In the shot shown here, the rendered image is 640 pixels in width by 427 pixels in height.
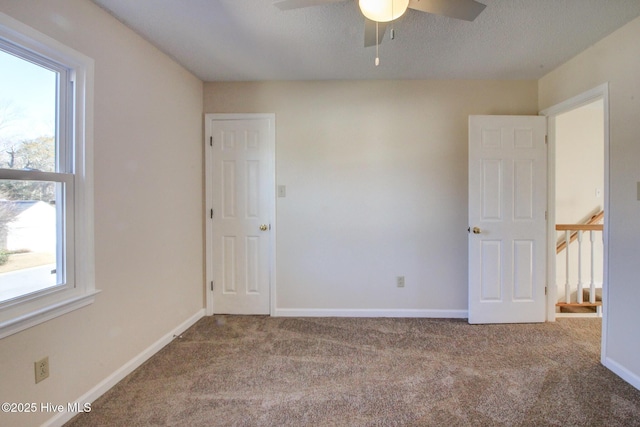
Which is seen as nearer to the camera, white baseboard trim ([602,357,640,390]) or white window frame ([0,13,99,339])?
white window frame ([0,13,99,339])

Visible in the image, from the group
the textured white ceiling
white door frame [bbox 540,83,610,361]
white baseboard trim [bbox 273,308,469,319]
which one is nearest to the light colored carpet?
white baseboard trim [bbox 273,308,469,319]

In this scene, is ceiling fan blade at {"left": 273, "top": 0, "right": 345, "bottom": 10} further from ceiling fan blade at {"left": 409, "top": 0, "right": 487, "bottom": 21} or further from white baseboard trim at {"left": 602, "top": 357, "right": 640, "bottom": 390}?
white baseboard trim at {"left": 602, "top": 357, "right": 640, "bottom": 390}

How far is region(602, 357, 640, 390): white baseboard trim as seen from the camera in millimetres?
1813

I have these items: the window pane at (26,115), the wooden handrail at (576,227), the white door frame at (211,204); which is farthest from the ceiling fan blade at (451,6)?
the wooden handrail at (576,227)

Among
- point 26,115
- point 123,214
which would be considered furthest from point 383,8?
point 123,214

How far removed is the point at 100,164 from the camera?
1.75 meters

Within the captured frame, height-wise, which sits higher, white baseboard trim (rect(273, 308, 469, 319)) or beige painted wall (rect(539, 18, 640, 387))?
beige painted wall (rect(539, 18, 640, 387))

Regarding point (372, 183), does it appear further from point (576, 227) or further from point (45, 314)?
point (45, 314)

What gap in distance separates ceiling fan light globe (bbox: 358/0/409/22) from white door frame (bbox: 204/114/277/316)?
1596 mm

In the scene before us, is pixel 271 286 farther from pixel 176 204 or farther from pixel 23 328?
pixel 23 328

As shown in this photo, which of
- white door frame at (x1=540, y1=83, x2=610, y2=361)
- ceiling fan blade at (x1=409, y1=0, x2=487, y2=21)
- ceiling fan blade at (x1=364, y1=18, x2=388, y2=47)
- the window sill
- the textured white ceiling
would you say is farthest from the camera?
white door frame at (x1=540, y1=83, x2=610, y2=361)

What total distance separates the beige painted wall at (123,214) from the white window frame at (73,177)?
2.4 inches

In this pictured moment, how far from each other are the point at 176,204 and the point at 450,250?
263 centimetres

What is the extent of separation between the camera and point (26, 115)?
1.43 m
